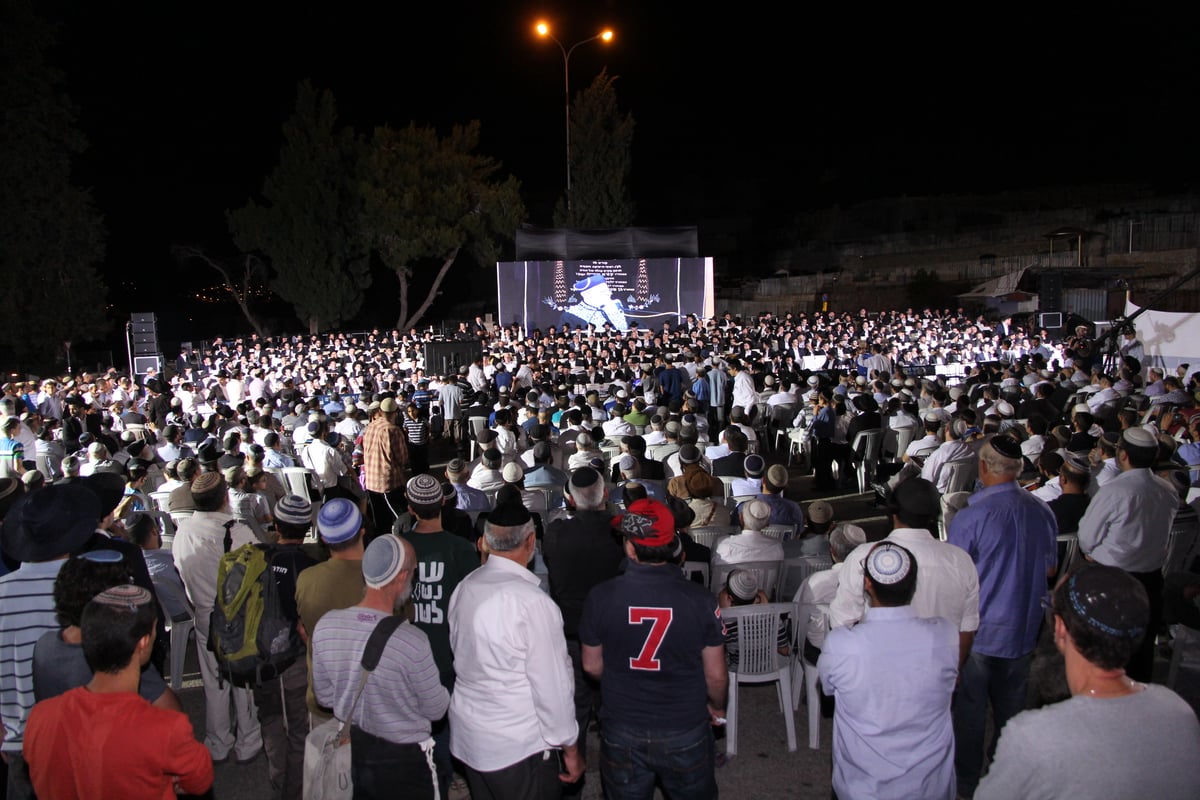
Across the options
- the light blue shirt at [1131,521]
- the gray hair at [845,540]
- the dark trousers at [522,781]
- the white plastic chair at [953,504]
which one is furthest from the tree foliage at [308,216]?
the dark trousers at [522,781]

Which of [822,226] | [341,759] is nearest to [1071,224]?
[822,226]

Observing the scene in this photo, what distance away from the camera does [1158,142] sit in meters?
38.1

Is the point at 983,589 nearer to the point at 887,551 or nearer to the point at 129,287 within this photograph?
the point at 887,551

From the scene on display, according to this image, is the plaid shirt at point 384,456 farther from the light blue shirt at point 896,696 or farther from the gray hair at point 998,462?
the light blue shirt at point 896,696

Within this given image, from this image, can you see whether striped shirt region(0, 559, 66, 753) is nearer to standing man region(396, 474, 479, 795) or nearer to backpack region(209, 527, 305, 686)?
backpack region(209, 527, 305, 686)

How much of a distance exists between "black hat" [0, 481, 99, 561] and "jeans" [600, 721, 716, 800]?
2072mm

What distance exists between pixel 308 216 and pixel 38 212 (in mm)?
8082

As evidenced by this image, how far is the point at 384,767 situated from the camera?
275 cm

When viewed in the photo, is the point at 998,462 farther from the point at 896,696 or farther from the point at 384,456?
the point at 384,456

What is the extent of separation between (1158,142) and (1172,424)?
38.4 metres

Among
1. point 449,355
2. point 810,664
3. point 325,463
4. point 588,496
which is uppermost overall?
point 588,496

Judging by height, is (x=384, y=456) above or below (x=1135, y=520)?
below

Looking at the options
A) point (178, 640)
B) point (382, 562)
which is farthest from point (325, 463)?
point (382, 562)

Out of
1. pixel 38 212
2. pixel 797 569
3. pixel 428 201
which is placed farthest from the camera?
pixel 428 201
